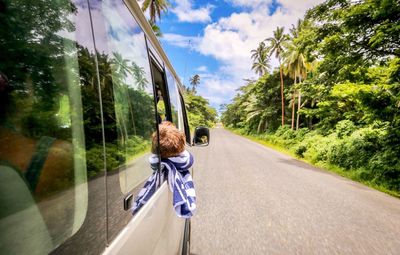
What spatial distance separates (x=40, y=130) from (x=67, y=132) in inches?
4.0

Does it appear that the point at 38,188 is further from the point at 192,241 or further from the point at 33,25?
the point at 192,241

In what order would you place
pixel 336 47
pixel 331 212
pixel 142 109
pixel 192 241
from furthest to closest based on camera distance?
pixel 336 47 < pixel 331 212 < pixel 192 241 < pixel 142 109

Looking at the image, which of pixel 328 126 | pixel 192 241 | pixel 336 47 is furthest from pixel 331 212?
pixel 328 126

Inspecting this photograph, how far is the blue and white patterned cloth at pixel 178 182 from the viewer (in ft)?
5.38

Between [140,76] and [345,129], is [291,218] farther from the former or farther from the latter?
[345,129]

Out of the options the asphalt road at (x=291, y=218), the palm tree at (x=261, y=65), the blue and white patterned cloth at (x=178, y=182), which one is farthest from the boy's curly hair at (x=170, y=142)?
the palm tree at (x=261, y=65)

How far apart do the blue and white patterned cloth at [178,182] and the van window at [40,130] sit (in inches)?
28.9

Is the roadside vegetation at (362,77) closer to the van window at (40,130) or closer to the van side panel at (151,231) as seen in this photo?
the van side panel at (151,231)

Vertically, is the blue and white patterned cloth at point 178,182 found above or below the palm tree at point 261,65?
below

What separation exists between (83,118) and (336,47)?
10.9 metres

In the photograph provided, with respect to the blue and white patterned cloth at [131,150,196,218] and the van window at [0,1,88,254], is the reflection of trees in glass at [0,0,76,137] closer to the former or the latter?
the van window at [0,1,88,254]

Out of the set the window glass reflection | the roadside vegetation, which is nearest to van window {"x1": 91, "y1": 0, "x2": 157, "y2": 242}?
the window glass reflection

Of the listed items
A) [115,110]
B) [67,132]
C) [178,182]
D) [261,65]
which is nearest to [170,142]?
[178,182]

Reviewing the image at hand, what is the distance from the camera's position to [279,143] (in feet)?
80.6
